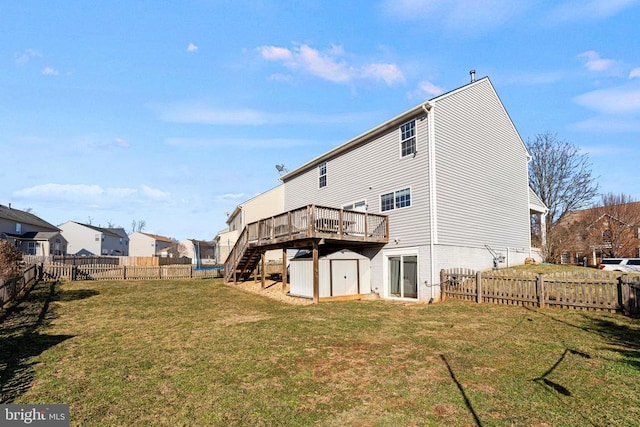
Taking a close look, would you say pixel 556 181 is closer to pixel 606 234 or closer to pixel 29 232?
pixel 606 234

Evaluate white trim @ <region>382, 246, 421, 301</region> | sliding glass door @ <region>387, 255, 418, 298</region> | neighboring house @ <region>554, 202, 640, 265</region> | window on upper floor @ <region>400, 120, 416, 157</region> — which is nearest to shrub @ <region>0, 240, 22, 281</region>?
white trim @ <region>382, 246, 421, 301</region>

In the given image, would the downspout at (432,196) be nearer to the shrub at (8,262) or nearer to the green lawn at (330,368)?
the green lawn at (330,368)

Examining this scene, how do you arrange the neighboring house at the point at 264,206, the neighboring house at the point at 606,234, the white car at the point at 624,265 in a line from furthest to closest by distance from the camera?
1. the neighboring house at the point at 606,234
2. the neighboring house at the point at 264,206
3. the white car at the point at 624,265

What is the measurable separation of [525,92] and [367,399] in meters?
16.5

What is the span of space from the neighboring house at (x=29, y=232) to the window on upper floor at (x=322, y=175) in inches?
1547

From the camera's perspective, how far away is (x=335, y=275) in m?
15.8

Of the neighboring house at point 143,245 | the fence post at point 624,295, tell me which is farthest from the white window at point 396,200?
the neighboring house at point 143,245

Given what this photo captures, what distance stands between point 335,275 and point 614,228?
39.2 m

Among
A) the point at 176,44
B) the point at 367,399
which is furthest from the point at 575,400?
the point at 176,44

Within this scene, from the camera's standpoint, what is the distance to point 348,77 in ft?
62.4

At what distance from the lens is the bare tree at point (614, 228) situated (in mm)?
37375

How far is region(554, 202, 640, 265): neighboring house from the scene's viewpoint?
36969 millimetres

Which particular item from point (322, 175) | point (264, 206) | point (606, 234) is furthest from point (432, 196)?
point (606, 234)

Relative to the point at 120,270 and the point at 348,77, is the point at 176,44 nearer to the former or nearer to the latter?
the point at 348,77
